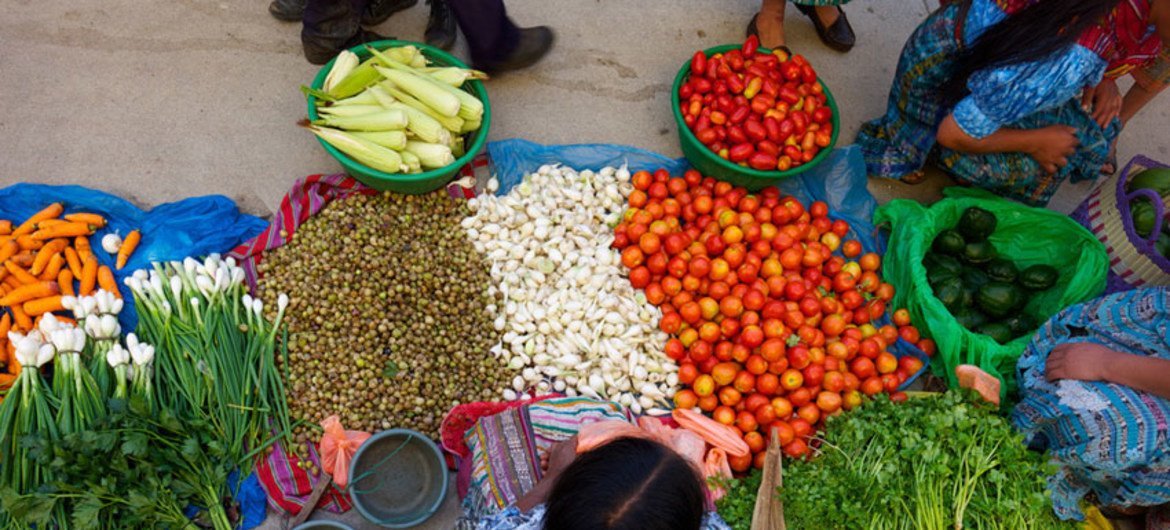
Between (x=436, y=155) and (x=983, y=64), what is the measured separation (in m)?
2.19

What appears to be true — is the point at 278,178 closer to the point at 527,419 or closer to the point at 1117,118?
the point at 527,419

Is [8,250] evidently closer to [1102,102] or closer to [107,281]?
[107,281]

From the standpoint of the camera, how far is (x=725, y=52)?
3467mm

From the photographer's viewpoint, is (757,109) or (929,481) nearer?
(929,481)

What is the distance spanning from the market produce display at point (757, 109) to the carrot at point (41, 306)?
2.68m

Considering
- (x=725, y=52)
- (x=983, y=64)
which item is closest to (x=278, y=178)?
→ (x=725, y=52)

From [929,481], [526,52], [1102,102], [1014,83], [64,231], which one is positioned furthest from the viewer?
[526,52]

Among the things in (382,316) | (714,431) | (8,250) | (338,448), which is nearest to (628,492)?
(714,431)

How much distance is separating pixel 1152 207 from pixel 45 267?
178 inches

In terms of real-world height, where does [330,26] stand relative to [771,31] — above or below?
below

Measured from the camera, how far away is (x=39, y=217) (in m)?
2.97

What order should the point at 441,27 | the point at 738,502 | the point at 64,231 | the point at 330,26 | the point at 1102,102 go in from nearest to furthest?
the point at 738,502
the point at 64,231
the point at 1102,102
the point at 330,26
the point at 441,27

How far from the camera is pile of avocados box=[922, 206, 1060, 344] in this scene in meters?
3.02

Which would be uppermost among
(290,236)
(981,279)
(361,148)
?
(361,148)
